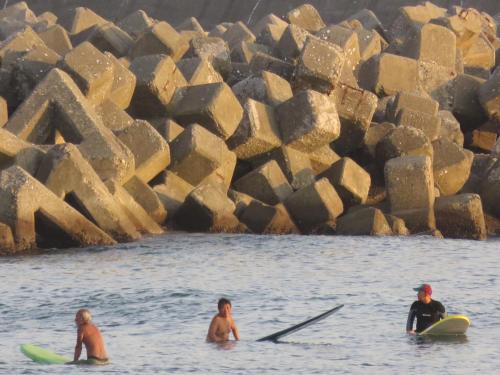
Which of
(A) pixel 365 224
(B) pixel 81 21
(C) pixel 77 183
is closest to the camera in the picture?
(C) pixel 77 183

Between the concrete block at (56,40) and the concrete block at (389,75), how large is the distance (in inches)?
203

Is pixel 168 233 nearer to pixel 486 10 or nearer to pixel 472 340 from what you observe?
pixel 472 340

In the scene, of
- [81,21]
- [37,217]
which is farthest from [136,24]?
[37,217]

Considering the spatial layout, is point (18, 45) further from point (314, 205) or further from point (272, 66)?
point (314, 205)

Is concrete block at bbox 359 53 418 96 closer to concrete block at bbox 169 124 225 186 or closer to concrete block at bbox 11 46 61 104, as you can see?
concrete block at bbox 169 124 225 186

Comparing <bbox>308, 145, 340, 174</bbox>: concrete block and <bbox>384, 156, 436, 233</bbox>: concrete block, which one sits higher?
<bbox>308, 145, 340, 174</bbox>: concrete block

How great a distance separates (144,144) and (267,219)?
6.59 ft

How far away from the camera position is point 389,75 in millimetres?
26391

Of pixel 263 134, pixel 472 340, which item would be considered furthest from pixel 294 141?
pixel 472 340

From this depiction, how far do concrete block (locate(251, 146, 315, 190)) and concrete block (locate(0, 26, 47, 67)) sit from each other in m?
4.17

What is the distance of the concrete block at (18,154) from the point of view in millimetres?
20062

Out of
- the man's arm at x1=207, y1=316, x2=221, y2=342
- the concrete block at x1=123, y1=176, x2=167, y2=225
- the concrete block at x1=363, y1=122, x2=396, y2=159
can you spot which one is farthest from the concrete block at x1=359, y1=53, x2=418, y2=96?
the man's arm at x1=207, y1=316, x2=221, y2=342

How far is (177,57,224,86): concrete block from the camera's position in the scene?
2416cm

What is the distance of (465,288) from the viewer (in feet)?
60.6
